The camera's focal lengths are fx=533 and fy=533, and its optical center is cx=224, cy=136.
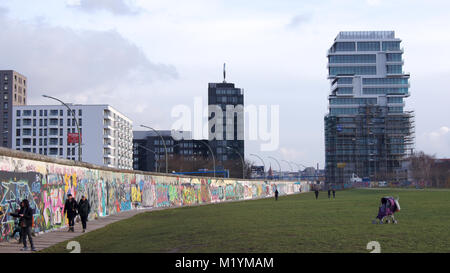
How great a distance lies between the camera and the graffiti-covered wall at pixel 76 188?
20125mm

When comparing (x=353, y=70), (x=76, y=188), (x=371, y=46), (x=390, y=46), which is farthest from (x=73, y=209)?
(x=390, y=46)

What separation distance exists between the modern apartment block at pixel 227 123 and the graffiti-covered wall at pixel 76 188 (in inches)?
4676

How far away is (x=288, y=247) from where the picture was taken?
1474 centimetres

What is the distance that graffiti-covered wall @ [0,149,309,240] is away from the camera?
66.0 feet

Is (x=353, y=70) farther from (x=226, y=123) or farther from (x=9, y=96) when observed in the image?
(x=9, y=96)

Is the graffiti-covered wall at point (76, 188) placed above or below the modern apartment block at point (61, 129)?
below

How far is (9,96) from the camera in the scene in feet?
533

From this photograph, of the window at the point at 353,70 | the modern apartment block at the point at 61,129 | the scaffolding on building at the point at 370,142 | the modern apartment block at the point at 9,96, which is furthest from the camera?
the window at the point at 353,70

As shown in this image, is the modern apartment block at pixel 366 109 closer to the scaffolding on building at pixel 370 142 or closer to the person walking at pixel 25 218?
the scaffolding on building at pixel 370 142

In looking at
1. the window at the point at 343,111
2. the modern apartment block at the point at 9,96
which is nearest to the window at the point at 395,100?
the window at the point at 343,111

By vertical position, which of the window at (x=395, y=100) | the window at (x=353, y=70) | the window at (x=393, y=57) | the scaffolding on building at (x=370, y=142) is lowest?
the scaffolding on building at (x=370, y=142)

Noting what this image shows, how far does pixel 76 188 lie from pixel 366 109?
480ft

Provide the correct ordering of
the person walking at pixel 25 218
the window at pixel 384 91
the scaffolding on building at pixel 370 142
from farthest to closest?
the window at pixel 384 91 → the scaffolding on building at pixel 370 142 → the person walking at pixel 25 218
